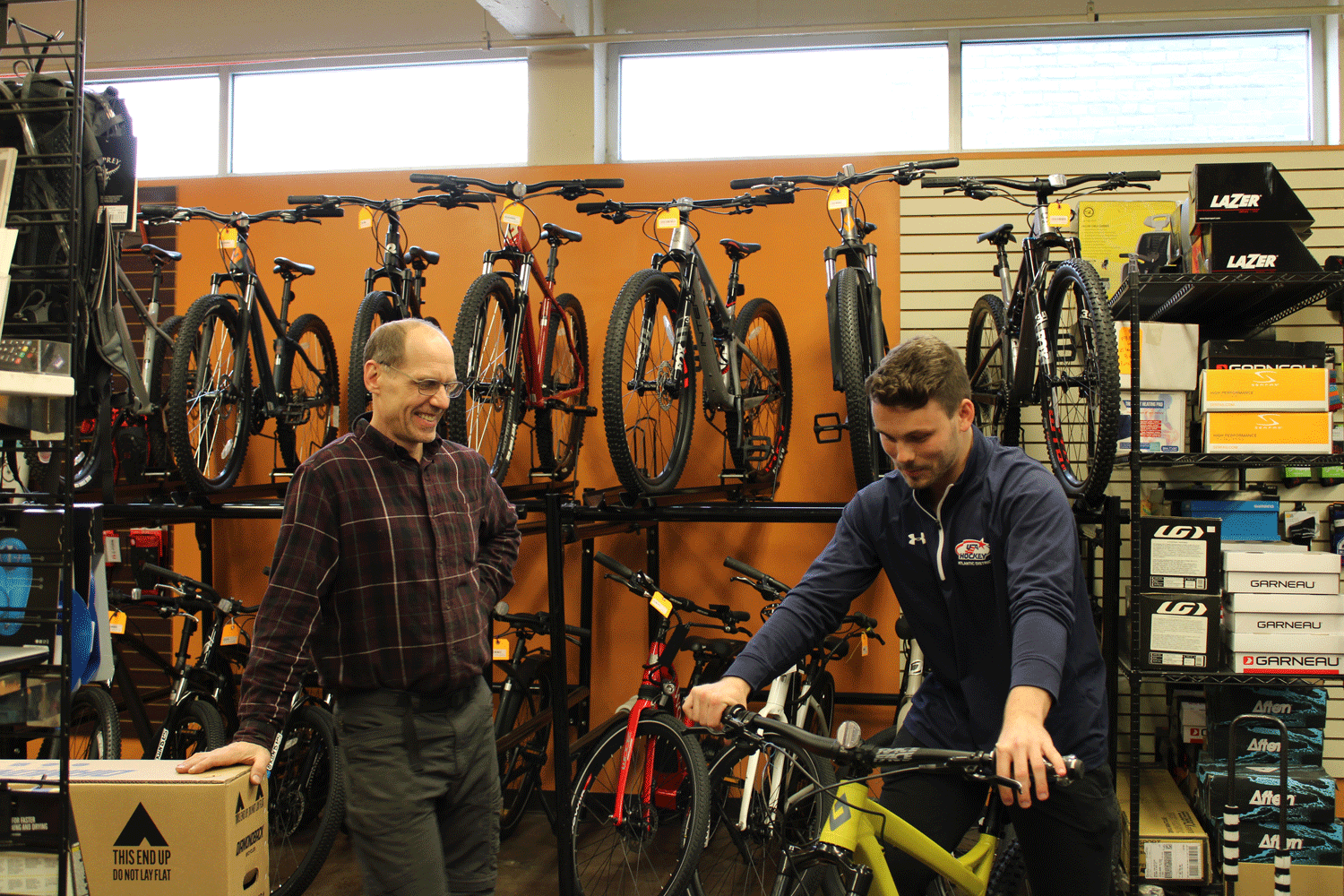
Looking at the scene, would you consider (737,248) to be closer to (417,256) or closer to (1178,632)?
(417,256)

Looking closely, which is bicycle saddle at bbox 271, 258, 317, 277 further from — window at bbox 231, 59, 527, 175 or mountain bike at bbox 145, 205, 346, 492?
window at bbox 231, 59, 527, 175

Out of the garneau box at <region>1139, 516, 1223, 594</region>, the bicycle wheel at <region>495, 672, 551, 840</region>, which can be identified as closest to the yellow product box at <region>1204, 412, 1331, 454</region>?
the garneau box at <region>1139, 516, 1223, 594</region>

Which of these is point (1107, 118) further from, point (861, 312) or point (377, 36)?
point (377, 36)

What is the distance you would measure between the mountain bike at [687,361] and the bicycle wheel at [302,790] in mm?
1581

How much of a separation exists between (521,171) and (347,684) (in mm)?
3077

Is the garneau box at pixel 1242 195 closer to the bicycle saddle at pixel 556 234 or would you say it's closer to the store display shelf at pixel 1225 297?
the store display shelf at pixel 1225 297

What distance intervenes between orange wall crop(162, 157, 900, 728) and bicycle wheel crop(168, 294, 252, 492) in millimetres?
811

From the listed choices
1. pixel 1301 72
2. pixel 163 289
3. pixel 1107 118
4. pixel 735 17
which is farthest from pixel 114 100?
pixel 1301 72

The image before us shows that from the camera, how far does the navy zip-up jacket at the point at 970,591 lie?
5.30 feet

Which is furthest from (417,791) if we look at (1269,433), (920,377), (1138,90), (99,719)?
(1138,90)

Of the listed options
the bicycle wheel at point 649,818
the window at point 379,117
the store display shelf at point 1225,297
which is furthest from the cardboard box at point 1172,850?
the window at point 379,117

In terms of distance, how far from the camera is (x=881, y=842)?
1654 millimetres

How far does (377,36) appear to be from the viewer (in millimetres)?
4820

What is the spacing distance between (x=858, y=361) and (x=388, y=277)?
6.56 feet
